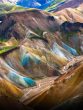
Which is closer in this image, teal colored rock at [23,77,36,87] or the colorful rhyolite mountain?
the colorful rhyolite mountain

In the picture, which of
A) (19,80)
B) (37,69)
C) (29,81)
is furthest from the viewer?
(37,69)

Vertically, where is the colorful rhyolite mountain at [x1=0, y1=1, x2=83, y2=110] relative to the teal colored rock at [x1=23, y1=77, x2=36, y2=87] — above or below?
above

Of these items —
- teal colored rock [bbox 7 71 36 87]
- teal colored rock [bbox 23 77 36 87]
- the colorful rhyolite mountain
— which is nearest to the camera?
the colorful rhyolite mountain

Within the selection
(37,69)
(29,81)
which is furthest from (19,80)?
(37,69)

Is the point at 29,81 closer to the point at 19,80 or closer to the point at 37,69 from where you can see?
the point at 19,80

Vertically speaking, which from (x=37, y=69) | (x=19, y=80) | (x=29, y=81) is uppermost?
(x=19, y=80)

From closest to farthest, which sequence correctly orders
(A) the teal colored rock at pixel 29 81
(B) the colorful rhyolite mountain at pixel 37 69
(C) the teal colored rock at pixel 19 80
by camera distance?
(B) the colorful rhyolite mountain at pixel 37 69, (C) the teal colored rock at pixel 19 80, (A) the teal colored rock at pixel 29 81

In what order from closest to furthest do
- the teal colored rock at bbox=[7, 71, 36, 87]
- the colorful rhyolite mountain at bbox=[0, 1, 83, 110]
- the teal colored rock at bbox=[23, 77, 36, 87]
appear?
the colorful rhyolite mountain at bbox=[0, 1, 83, 110] → the teal colored rock at bbox=[7, 71, 36, 87] → the teal colored rock at bbox=[23, 77, 36, 87]

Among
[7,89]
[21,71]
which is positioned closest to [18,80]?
[21,71]

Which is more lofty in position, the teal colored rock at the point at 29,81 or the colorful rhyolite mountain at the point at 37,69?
the colorful rhyolite mountain at the point at 37,69

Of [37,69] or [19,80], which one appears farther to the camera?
[37,69]

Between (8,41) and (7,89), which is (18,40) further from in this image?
(7,89)

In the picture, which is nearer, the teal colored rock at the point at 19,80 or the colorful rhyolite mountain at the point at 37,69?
the colorful rhyolite mountain at the point at 37,69
